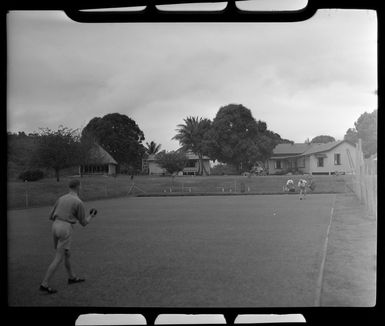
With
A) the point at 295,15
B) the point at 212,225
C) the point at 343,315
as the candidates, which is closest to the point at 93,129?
the point at 295,15

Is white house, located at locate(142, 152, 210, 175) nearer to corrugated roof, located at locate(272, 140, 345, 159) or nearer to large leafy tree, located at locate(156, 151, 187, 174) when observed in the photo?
large leafy tree, located at locate(156, 151, 187, 174)

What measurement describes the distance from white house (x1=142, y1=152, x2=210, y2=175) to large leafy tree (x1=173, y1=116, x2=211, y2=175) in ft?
0.19

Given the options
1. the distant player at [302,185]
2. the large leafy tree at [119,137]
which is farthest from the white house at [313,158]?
the large leafy tree at [119,137]

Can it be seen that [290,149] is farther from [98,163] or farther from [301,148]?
[98,163]

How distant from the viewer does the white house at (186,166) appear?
9.70 ft

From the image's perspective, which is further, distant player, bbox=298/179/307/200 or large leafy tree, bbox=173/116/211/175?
distant player, bbox=298/179/307/200

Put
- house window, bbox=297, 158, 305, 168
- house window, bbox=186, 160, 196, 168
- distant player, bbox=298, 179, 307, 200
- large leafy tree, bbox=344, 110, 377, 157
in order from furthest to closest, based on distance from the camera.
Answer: distant player, bbox=298, 179, 307, 200 < house window, bbox=297, 158, 305, 168 < house window, bbox=186, 160, 196, 168 < large leafy tree, bbox=344, 110, 377, 157

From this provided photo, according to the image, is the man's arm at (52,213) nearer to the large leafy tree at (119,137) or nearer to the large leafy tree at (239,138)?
the large leafy tree at (119,137)

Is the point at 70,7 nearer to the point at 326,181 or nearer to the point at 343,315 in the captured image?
the point at 343,315

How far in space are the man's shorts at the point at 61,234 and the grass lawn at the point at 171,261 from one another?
5 cm

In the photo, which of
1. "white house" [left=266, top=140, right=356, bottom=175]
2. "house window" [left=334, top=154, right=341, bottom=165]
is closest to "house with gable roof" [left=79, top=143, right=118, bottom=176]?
"white house" [left=266, top=140, right=356, bottom=175]

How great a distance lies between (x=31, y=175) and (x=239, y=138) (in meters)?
1.76

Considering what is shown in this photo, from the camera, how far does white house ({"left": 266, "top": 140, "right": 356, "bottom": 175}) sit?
3128mm

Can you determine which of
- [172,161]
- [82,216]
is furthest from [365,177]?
[82,216]
